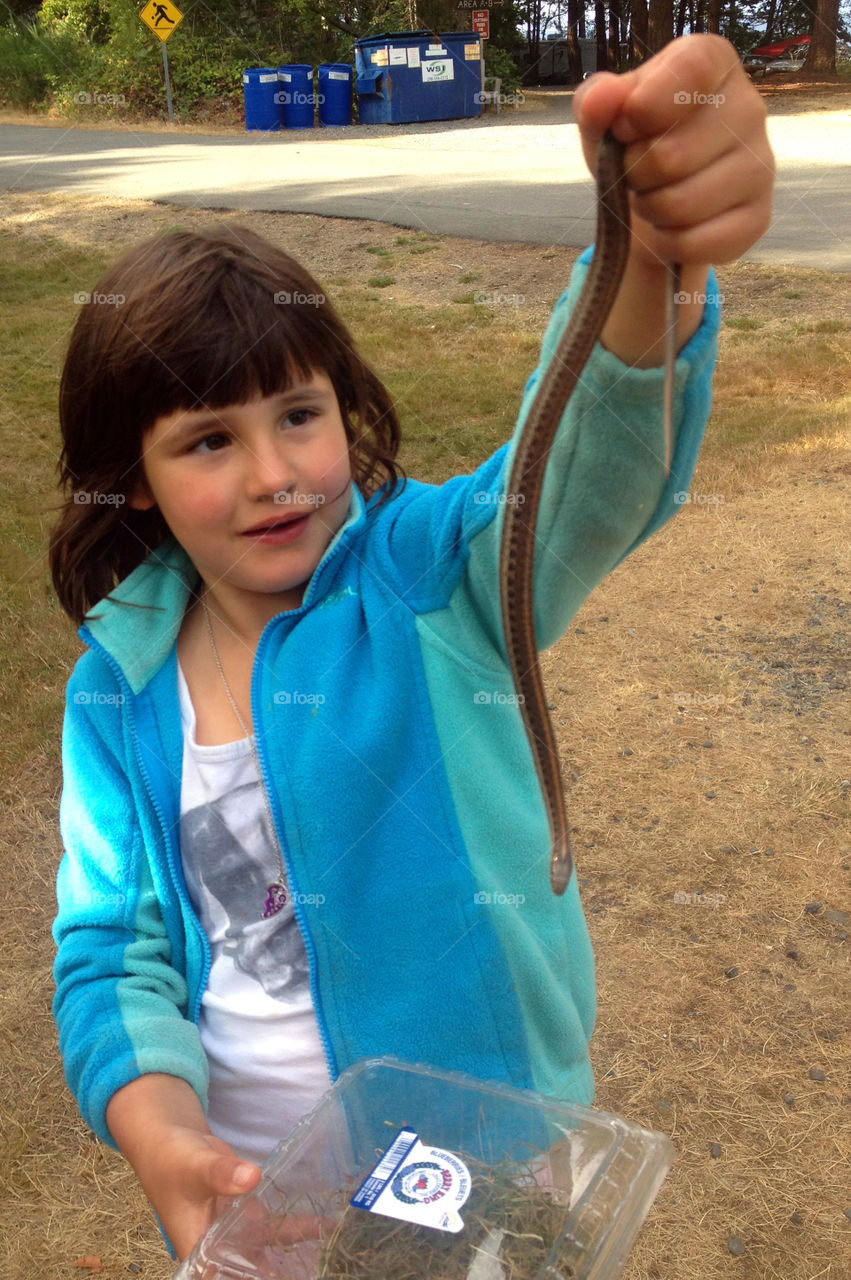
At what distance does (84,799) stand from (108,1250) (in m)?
1.91

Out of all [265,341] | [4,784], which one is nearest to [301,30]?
→ [4,784]

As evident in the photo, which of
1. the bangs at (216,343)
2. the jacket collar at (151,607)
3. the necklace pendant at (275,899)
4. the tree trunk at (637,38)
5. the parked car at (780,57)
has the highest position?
the parked car at (780,57)

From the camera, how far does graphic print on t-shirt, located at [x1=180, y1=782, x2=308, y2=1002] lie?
192cm

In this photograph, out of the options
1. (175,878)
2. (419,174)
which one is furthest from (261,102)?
(175,878)

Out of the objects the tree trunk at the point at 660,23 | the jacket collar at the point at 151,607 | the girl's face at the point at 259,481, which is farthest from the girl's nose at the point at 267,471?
the tree trunk at the point at 660,23

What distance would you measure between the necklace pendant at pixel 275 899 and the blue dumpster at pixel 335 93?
23943 millimetres

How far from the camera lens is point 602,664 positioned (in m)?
5.38

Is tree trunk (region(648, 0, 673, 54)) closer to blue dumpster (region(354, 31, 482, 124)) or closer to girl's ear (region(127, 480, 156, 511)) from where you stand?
blue dumpster (region(354, 31, 482, 124))

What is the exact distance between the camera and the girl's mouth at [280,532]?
185 centimetres

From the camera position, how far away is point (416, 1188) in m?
1.63

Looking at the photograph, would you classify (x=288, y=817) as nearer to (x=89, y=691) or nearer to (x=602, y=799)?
(x=89, y=691)

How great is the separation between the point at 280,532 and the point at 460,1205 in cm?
107

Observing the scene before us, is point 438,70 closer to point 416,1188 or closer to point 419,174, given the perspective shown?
point 419,174

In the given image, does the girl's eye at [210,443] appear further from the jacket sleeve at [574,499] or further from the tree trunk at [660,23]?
the tree trunk at [660,23]
